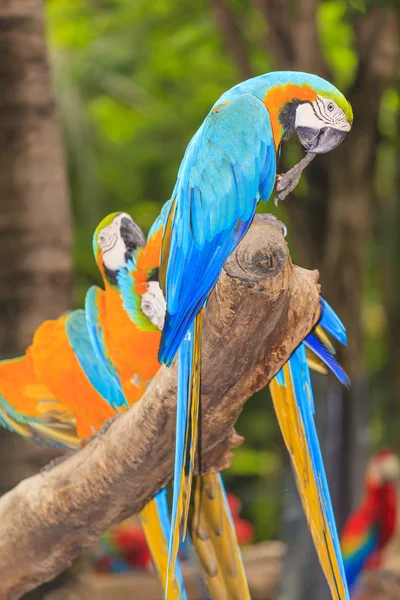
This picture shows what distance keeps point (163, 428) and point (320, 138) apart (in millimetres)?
342

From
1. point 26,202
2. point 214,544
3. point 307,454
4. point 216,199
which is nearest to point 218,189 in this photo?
point 216,199

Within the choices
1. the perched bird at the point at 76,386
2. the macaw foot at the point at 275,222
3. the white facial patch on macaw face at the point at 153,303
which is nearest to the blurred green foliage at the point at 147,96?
the perched bird at the point at 76,386

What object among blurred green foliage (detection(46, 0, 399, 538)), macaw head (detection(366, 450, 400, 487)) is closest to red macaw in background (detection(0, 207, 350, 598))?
blurred green foliage (detection(46, 0, 399, 538))

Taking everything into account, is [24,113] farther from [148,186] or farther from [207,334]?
[148,186]

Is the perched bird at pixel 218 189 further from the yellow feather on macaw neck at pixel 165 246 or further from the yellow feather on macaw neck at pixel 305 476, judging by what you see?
the yellow feather on macaw neck at pixel 305 476

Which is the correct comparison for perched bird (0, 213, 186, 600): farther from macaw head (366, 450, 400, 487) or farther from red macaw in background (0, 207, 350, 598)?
macaw head (366, 450, 400, 487)

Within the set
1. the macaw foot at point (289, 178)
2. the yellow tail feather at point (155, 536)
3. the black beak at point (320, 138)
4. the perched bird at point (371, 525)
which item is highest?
the black beak at point (320, 138)

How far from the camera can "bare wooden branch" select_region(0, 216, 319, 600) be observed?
0.69m

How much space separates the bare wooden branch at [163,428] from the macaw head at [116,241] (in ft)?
0.54

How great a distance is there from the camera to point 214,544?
2.95 feet

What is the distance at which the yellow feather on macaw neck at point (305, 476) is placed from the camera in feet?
2.70

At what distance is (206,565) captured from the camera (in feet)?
2.93

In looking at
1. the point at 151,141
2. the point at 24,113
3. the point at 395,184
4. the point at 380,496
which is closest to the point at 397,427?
the point at 395,184

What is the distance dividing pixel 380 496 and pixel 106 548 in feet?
2.73
